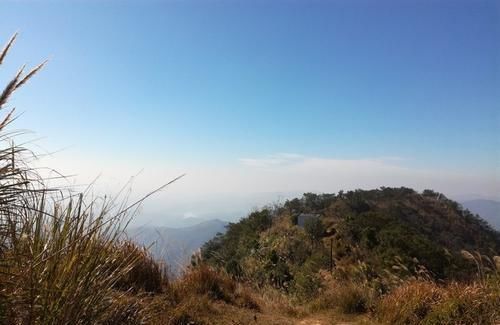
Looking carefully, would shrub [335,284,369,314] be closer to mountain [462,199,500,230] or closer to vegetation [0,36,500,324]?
vegetation [0,36,500,324]

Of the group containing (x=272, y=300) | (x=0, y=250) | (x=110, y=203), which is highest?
(x=110, y=203)

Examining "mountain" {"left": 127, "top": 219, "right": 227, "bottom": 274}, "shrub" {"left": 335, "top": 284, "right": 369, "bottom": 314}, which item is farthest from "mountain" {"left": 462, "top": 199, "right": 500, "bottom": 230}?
"mountain" {"left": 127, "top": 219, "right": 227, "bottom": 274}

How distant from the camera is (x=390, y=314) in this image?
5.75m

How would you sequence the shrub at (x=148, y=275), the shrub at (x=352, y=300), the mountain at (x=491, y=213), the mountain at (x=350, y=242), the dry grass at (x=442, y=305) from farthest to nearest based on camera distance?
the mountain at (x=491, y=213) → the mountain at (x=350, y=242) → the shrub at (x=352, y=300) → the shrub at (x=148, y=275) → the dry grass at (x=442, y=305)

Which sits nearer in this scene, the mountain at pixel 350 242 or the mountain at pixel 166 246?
the mountain at pixel 166 246

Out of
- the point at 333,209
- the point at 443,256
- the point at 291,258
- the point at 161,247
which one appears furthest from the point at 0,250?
the point at 333,209

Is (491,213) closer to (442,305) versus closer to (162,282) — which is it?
(442,305)

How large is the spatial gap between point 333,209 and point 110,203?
23235 mm

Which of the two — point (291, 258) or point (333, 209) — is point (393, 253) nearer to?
point (291, 258)

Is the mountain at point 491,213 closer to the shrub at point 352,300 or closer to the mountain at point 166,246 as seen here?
the shrub at point 352,300

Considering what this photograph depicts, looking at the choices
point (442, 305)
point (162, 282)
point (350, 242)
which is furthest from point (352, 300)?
point (350, 242)

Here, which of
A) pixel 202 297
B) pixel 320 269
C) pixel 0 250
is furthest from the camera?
pixel 320 269

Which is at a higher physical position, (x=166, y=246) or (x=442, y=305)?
(x=166, y=246)

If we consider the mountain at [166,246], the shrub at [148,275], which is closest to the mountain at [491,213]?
the mountain at [166,246]
